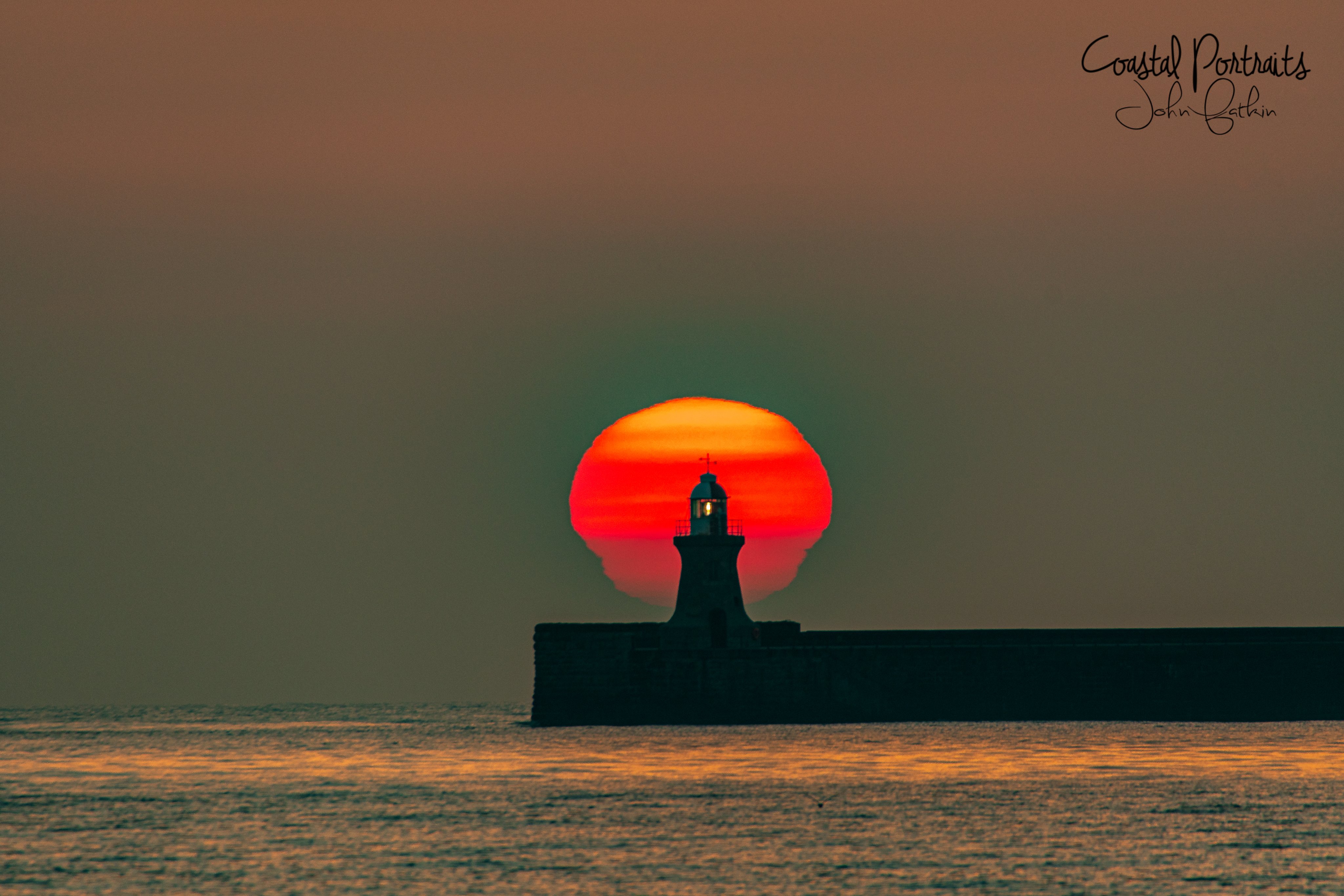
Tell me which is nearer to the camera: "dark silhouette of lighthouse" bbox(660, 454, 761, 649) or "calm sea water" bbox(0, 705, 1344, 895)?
"calm sea water" bbox(0, 705, 1344, 895)

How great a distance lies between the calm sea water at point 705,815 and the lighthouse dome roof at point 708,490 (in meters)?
8.36

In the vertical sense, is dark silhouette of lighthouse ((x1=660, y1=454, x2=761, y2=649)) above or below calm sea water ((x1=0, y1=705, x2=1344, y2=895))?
above

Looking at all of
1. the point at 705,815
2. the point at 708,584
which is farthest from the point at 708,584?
the point at 705,815

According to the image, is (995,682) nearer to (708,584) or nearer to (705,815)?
(708,584)

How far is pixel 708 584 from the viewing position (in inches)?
2532

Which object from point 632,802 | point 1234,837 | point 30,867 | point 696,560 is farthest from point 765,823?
point 696,560

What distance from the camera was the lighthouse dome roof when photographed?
6438cm

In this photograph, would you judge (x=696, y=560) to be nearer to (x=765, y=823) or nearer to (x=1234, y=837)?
(x=765, y=823)

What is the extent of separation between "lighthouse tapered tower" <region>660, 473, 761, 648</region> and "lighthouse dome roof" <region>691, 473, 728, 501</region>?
0.5 inches

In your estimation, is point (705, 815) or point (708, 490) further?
point (708, 490)

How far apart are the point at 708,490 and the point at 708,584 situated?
10.8 ft

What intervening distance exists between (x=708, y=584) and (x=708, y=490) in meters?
3.28

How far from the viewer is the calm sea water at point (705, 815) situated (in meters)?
31.9

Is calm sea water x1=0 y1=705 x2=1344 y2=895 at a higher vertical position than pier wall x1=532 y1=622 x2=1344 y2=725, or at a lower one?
lower
